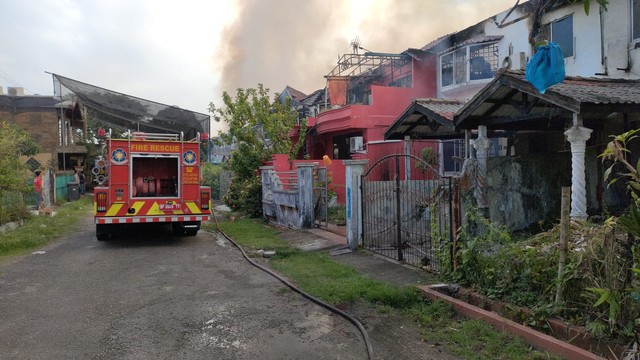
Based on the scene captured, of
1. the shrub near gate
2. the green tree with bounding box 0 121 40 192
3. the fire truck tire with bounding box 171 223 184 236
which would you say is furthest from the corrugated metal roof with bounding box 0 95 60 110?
the shrub near gate

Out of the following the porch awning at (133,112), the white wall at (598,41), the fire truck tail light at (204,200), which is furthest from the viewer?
the porch awning at (133,112)

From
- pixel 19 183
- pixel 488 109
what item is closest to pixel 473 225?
pixel 488 109

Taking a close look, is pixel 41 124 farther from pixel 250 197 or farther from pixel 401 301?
pixel 401 301

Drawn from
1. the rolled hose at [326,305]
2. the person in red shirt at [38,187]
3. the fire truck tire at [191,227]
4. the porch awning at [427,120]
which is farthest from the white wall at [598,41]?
the person in red shirt at [38,187]

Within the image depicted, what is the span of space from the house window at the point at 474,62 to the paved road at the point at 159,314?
→ 39.8ft

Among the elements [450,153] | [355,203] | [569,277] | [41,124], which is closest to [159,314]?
[569,277]

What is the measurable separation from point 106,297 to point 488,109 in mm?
7792

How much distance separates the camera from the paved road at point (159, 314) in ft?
14.9

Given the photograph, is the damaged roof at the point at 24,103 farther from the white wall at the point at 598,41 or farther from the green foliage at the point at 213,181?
the white wall at the point at 598,41

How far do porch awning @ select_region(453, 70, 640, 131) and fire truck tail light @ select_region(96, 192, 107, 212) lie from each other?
8.06 meters

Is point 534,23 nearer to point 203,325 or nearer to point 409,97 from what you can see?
point 409,97

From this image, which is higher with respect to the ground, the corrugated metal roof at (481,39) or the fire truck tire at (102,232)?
the corrugated metal roof at (481,39)

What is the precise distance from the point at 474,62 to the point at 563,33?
13.5 feet

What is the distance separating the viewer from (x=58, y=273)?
8117 mm
